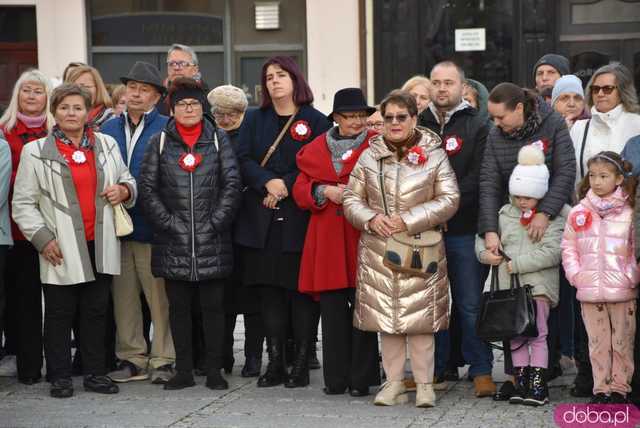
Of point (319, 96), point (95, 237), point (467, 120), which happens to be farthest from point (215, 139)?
point (319, 96)

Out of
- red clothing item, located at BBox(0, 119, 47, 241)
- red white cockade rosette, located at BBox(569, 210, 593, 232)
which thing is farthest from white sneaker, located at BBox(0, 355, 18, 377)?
red white cockade rosette, located at BBox(569, 210, 593, 232)

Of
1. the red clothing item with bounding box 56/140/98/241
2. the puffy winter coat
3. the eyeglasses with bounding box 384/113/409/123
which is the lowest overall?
the puffy winter coat

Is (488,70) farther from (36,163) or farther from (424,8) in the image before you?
(36,163)

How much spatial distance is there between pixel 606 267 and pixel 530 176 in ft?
2.28

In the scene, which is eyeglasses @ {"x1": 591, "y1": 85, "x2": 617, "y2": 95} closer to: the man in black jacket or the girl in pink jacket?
the girl in pink jacket

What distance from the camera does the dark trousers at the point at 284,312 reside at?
27.3 ft

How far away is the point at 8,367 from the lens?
8914mm

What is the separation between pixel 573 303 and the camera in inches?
334

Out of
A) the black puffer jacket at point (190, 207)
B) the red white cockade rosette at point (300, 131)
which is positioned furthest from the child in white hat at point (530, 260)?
the black puffer jacket at point (190, 207)

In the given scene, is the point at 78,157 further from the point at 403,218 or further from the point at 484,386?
the point at 484,386

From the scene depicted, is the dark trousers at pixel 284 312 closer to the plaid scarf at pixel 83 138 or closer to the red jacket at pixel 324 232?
the red jacket at pixel 324 232

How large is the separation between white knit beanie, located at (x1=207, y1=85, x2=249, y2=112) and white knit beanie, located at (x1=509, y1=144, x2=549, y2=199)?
7.18ft

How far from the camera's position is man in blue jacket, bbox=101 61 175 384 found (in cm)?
865

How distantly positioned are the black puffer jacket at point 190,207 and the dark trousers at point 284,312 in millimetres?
341
